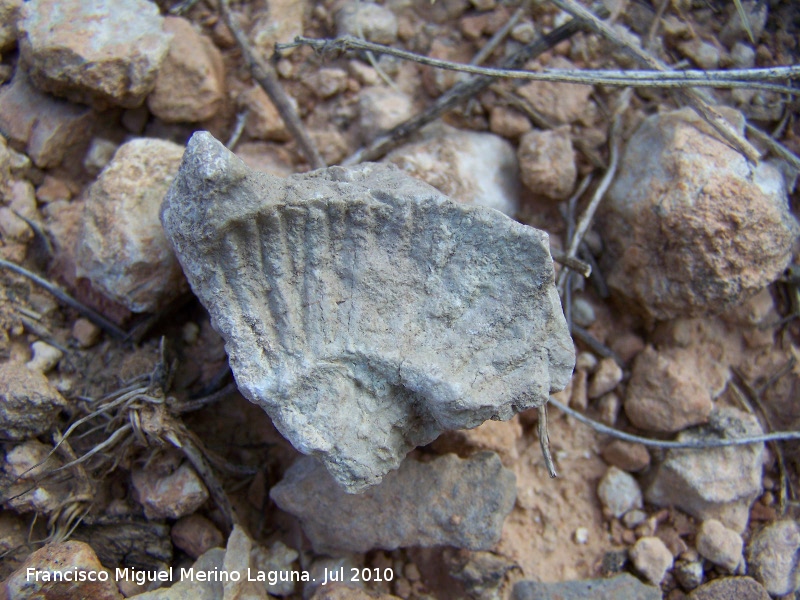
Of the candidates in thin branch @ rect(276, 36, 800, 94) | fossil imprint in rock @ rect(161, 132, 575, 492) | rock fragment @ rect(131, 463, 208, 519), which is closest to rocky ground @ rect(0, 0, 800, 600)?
rock fragment @ rect(131, 463, 208, 519)

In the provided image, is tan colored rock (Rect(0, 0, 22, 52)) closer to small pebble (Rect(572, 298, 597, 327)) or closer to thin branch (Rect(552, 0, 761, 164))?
thin branch (Rect(552, 0, 761, 164))

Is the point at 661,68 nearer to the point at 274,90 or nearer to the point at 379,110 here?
the point at 379,110

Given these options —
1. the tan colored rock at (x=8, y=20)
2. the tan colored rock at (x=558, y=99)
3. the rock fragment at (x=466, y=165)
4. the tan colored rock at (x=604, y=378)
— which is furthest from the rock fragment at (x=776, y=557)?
the tan colored rock at (x=8, y=20)

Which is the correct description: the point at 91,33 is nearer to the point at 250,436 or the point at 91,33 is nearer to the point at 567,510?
the point at 250,436

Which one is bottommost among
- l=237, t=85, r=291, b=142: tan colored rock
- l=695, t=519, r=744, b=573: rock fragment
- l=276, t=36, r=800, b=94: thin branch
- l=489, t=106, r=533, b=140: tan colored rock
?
l=695, t=519, r=744, b=573: rock fragment

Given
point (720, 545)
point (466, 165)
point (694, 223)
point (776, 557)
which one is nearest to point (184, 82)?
point (466, 165)

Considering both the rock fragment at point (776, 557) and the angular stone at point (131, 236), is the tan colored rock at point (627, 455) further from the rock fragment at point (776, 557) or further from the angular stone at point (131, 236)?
the angular stone at point (131, 236)

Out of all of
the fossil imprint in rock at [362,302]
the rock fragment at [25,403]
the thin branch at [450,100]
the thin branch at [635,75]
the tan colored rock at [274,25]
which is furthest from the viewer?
the tan colored rock at [274,25]
